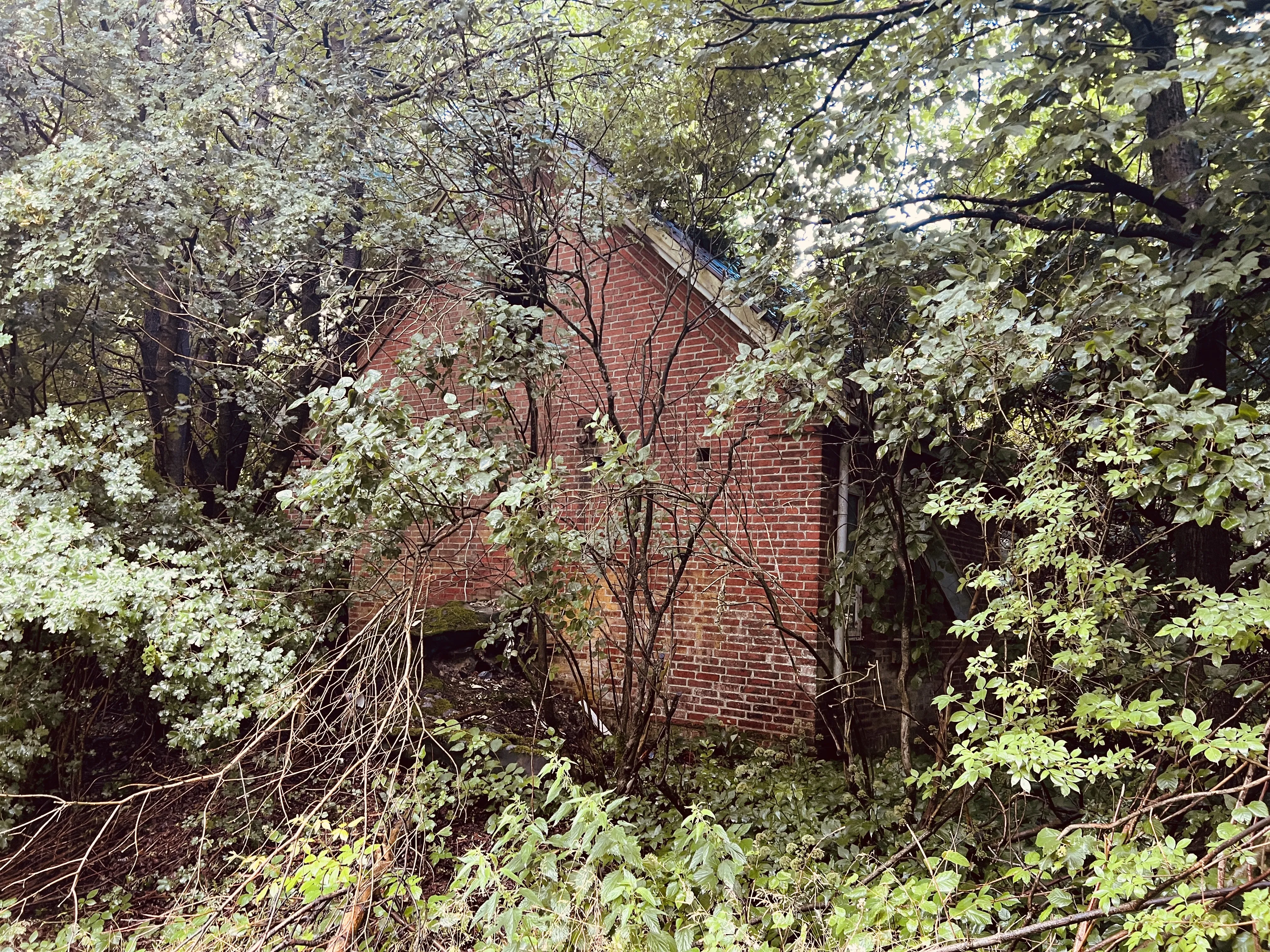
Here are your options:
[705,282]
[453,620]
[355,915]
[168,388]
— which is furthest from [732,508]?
[168,388]

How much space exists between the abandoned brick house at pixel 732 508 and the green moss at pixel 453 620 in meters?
0.17

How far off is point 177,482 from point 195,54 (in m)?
Result: 4.09

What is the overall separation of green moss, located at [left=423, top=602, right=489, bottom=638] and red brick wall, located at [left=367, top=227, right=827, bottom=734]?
0.19m

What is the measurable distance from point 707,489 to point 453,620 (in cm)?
349

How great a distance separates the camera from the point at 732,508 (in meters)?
7.05

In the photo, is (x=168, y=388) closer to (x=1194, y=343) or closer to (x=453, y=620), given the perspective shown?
(x=453, y=620)

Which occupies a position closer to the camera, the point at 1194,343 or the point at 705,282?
the point at 1194,343

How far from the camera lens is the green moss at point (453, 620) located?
7.98 metres

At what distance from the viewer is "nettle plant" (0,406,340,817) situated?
192 inches

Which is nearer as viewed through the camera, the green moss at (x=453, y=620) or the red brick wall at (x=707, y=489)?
the red brick wall at (x=707, y=489)

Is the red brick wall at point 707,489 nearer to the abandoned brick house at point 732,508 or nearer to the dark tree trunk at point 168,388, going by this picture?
the abandoned brick house at point 732,508

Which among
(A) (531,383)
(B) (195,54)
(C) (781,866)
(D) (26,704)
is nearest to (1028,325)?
(C) (781,866)

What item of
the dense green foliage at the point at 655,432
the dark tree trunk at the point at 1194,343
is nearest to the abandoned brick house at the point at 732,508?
the dense green foliage at the point at 655,432

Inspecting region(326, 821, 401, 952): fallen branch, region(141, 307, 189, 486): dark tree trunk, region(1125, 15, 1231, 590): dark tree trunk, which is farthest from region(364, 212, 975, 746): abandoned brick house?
region(326, 821, 401, 952): fallen branch
